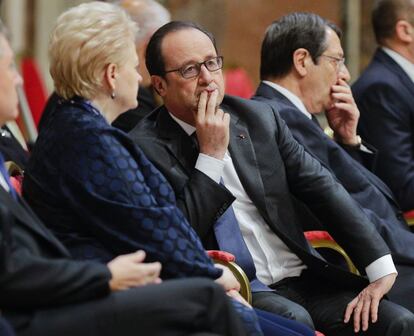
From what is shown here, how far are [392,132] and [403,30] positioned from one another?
58cm

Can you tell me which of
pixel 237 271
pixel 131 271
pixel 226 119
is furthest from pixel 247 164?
pixel 131 271

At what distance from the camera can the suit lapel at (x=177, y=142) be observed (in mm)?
4051

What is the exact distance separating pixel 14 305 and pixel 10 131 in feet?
6.70

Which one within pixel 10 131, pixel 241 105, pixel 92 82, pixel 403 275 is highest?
pixel 92 82

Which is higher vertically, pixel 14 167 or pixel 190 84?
pixel 190 84

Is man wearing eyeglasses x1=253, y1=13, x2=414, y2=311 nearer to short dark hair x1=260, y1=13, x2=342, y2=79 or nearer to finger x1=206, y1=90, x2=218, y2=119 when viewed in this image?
short dark hair x1=260, y1=13, x2=342, y2=79

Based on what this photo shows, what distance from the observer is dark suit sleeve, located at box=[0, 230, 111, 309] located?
3092 millimetres

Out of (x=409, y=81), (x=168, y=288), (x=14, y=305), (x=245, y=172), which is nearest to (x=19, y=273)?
(x=14, y=305)

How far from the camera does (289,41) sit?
482 centimetres

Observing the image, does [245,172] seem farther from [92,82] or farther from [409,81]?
[409,81]

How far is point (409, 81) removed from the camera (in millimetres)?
5434

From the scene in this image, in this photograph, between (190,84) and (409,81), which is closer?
(190,84)

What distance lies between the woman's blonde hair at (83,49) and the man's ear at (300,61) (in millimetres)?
1222

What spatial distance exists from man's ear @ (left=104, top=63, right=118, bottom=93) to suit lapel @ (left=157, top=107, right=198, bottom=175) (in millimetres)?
401
